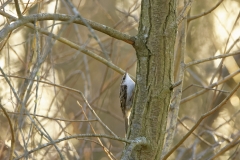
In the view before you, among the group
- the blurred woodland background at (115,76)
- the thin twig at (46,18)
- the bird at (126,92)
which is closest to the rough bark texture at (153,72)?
the thin twig at (46,18)

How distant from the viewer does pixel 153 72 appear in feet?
6.55

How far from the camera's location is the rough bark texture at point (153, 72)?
1994 mm

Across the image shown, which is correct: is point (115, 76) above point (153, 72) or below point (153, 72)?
above

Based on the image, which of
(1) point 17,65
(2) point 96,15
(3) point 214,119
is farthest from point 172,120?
(2) point 96,15

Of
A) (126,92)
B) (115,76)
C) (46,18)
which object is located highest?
(46,18)

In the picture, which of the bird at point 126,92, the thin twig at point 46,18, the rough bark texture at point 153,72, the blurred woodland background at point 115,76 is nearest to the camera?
the thin twig at point 46,18

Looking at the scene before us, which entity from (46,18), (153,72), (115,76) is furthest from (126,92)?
(46,18)

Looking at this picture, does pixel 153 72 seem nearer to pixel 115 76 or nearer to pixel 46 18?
pixel 46 18

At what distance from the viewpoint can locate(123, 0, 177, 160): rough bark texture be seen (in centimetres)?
199

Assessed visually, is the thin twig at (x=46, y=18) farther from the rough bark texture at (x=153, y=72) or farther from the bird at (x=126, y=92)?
the bird at (x=126, y=92)

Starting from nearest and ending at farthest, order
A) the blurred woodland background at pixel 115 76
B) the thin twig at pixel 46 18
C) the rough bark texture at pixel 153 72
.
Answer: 1. the thin twig at pixel 46 18
2. the rough bark texture at pixel 153 72
3. the blurred woodland background at pixel 115 76

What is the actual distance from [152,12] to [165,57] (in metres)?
0.23

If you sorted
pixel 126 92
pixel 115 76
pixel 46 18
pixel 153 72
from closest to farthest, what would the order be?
pixel 46 18 → pixel 153 72 → pixel 126 92 → pixel 115 76

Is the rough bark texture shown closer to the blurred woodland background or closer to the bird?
the bird
